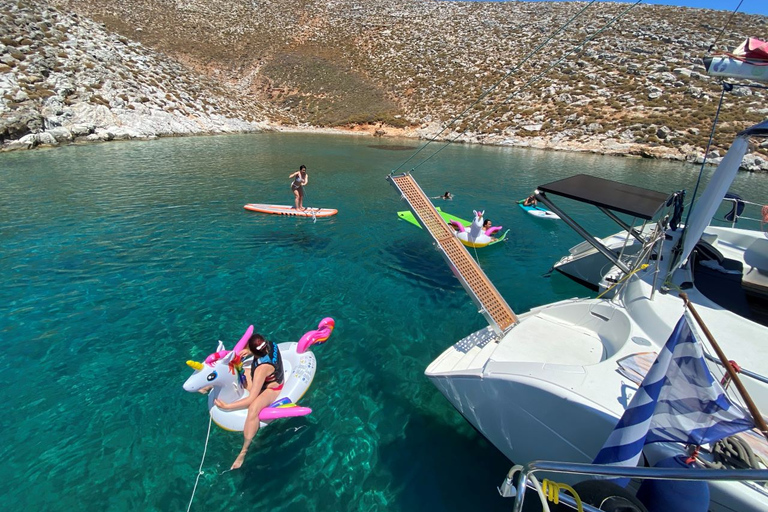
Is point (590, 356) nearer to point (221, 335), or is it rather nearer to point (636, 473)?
point (636, 473)

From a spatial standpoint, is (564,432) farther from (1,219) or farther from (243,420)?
(1,219)

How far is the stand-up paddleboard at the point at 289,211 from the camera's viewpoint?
699 inches

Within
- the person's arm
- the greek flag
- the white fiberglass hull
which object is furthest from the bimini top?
the person's arm

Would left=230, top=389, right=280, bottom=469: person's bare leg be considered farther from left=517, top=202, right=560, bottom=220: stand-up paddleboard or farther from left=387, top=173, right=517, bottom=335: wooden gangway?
left=517, top=202, right=560, bottom=220: stand-up paddleboard

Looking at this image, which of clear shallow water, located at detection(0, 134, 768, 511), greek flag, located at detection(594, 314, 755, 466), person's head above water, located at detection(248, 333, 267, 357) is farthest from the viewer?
person's head above water, located at detection(248, 333, 267, 357)

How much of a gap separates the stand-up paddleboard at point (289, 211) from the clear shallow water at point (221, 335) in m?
0.60

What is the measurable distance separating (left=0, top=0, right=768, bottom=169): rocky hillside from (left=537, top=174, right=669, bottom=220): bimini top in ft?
120

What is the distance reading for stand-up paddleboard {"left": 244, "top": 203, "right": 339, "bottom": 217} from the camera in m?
17.8

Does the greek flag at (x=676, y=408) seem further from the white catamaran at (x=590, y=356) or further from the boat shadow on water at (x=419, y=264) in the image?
the boat shadow on water at (x=419, y=264)

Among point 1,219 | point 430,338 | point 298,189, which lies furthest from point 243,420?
point 1,219

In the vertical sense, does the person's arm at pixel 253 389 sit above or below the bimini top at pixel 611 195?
below

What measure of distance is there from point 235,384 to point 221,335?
10.0 ft

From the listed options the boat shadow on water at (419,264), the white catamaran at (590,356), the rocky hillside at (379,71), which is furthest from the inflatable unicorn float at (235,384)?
the rocky hillside at (379,71)

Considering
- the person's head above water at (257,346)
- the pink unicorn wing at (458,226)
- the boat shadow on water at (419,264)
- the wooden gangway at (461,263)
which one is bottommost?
the boat shadow on water at (419,264)
